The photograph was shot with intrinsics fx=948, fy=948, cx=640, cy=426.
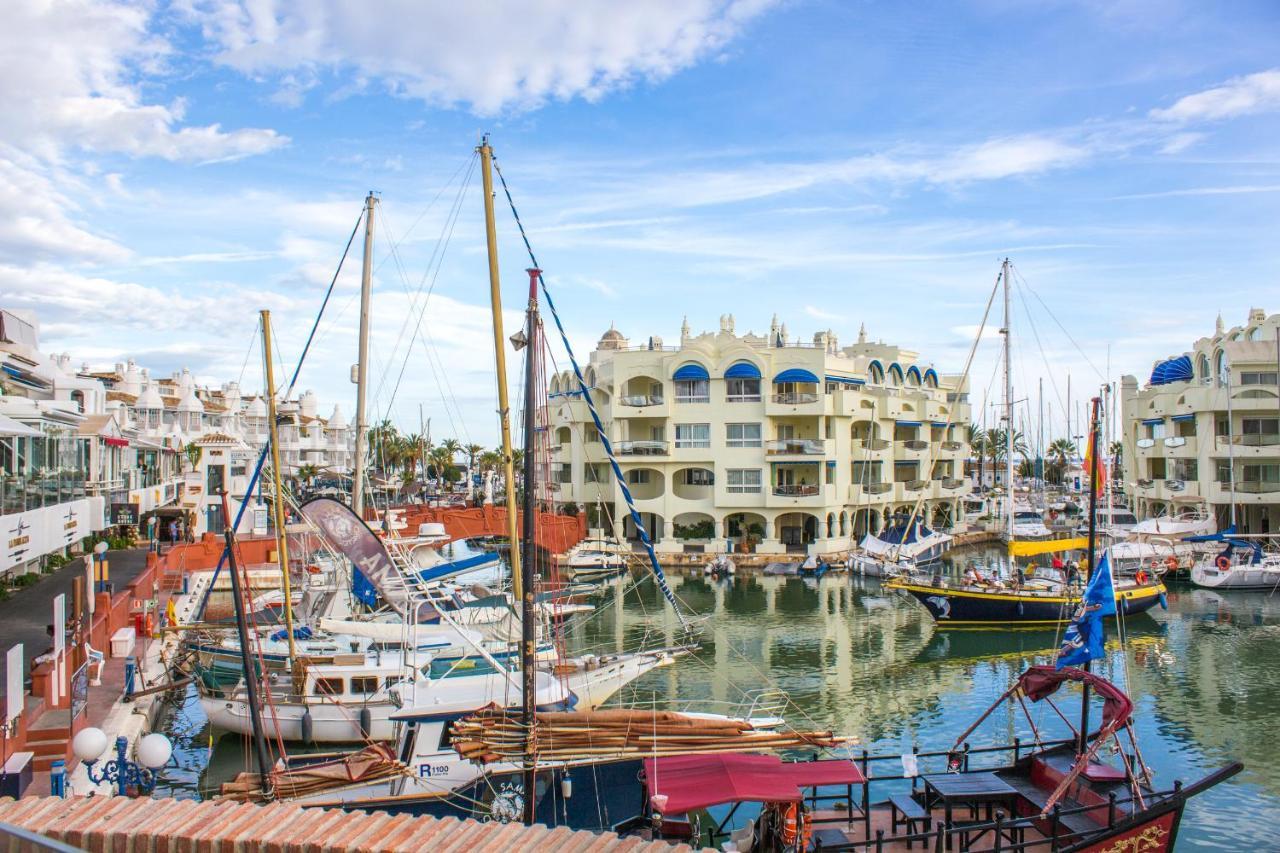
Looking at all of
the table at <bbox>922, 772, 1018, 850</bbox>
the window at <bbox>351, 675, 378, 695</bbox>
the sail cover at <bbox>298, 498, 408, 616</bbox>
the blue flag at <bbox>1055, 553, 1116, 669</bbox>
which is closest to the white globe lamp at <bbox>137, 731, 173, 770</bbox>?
the sail cover at <bbox>298, 498, 408, 616</bbox>

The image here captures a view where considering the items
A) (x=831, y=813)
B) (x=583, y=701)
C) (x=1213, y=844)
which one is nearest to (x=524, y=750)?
(x=831, y=813)

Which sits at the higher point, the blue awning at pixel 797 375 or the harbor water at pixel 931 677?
the blue awning at pixel 797 375

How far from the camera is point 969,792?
14266 mm

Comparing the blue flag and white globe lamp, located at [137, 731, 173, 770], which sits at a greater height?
the blue flag

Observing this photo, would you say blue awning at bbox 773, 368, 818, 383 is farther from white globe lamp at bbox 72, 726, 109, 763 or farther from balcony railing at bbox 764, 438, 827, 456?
white globe lamp at bbox 72, 726, 109, 763

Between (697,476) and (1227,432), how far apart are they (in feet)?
111

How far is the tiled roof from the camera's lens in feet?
25.2

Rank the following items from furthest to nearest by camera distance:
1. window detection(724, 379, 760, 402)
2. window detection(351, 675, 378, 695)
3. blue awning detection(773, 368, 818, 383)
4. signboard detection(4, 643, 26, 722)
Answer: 1. window detection(724, 379, 760, 402)
2. blue awning detection(773, 368, 818, 383)
3. window detection(351, 675, 378, 695)
4. signboard detection(4, 643, 26, 722)

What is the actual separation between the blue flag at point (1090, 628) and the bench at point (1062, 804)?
304 cm

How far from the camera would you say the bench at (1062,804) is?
43.9ft

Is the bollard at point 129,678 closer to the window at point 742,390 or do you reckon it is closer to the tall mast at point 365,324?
the tall mast at point 365,324

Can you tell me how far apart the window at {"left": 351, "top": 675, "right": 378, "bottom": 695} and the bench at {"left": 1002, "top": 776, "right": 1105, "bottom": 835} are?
50.6 feet

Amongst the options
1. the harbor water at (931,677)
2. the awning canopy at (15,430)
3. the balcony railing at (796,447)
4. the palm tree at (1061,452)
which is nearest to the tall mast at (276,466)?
the harbor water at (931,677)

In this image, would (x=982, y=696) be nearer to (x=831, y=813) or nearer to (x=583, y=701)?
(x=583, y=701)
